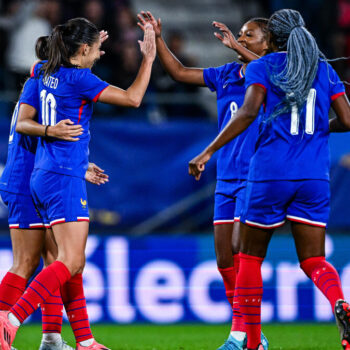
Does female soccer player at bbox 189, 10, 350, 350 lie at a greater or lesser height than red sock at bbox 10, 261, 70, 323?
greater

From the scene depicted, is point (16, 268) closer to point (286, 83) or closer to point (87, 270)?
point (286, 83)

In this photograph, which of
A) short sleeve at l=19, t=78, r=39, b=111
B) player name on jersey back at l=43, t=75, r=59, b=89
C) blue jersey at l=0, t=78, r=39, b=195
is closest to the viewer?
player name on jersey back at l=43, t=75, r=59, b=89

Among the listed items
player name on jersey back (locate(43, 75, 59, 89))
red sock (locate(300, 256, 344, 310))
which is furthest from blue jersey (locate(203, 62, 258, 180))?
player name on jersey back (locate(43, 75, 59, 89))

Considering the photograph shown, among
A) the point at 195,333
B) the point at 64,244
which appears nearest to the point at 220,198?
the point at 64,244

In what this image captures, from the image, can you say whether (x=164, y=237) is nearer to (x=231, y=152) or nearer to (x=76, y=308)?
(x=231, y=152)

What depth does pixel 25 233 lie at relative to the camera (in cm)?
521

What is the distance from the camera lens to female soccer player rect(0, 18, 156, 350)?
4805 millimetres

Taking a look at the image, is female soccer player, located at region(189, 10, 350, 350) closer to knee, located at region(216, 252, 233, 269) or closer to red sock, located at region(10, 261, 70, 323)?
knee, located at region(216, 252, 233, 269)

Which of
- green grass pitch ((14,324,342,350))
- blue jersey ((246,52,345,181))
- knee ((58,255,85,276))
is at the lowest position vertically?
green grass pitch ((14,324,342,350))

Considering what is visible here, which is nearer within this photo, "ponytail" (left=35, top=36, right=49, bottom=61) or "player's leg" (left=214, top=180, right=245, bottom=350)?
"ponytail" (left=35, top=36, right=49, bottom=61)

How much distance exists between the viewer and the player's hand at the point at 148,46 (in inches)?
200

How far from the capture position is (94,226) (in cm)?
841

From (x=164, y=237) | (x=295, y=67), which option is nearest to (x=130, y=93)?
(x=295, y=67)

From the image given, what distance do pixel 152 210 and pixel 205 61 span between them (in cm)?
471
